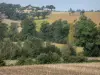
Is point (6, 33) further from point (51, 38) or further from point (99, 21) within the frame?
point (99, 21)

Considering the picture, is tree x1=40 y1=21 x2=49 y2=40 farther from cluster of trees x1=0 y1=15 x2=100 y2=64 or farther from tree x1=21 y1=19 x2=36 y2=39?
tree x1=21 y1=19 x2=36 y2=39

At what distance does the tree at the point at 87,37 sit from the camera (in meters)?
52.3

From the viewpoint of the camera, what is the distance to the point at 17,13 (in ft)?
265

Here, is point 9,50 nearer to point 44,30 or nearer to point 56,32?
point 56,32

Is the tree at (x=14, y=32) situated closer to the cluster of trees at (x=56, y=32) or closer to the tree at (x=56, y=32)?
the cluster of trees at (x=56, y=32)

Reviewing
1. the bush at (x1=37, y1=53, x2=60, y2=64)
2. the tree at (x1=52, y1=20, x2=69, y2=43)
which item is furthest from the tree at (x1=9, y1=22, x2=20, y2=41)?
the bush at (x1=37, y1=53, x2=60, y2=64)

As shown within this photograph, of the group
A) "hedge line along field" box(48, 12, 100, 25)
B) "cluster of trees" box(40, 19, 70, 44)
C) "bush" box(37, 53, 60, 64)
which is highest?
"bush" box(37, 53, 60, 64)

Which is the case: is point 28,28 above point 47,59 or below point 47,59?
below

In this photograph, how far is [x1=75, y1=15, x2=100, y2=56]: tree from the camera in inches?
2061

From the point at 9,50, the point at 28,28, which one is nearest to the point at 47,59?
the point at 9,50

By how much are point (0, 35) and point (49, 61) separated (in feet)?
69.2

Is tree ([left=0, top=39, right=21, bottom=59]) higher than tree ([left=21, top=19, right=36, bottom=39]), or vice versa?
tree ([left=0, top=39, right=21, bottom=59])

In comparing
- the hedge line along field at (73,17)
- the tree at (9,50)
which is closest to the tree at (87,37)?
the hedge line along field at (73,17)

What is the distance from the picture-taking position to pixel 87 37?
5619 centimetres
